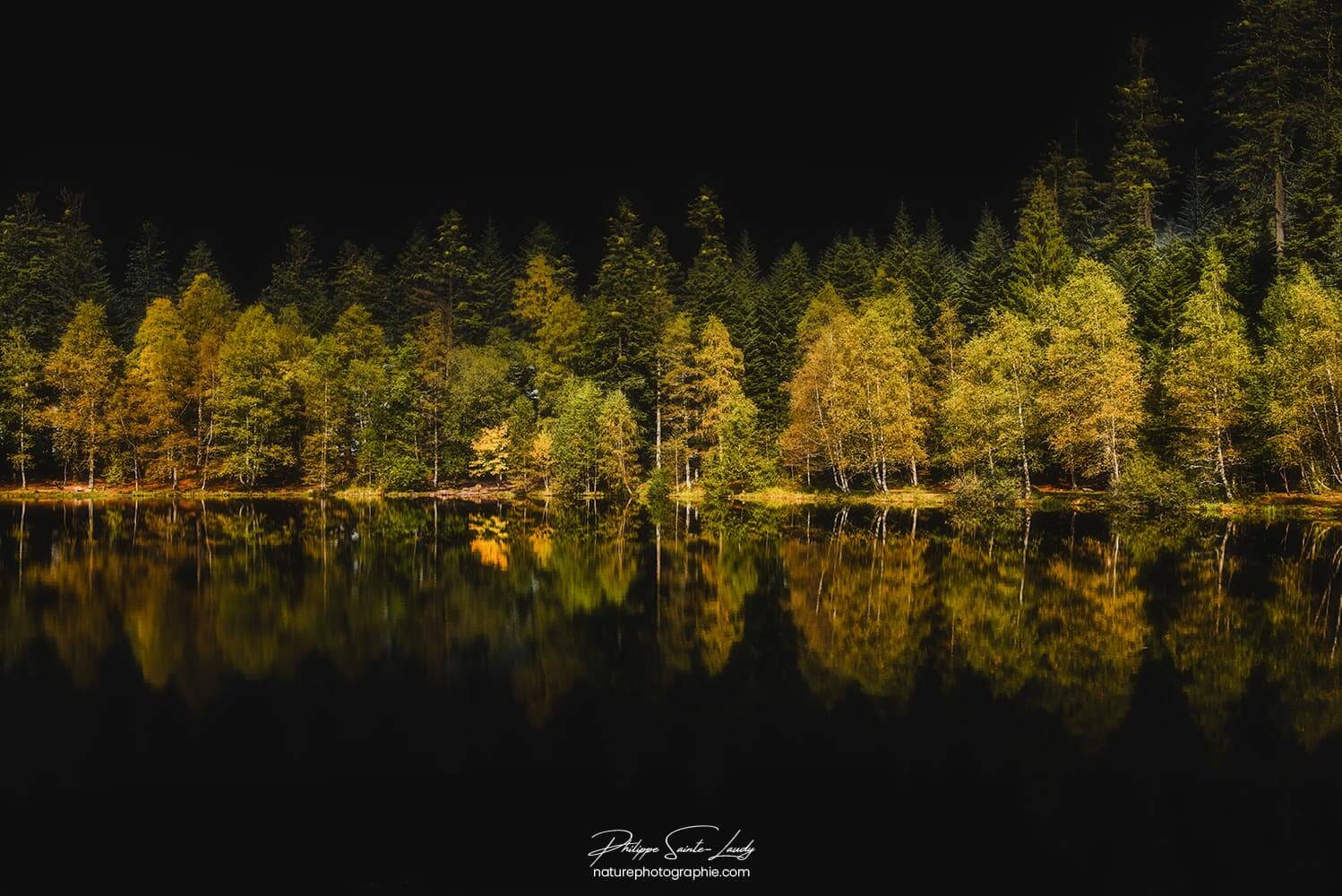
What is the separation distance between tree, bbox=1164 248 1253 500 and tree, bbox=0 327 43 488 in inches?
2908

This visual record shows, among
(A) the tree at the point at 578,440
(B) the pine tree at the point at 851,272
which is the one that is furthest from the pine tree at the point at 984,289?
(A) the tree at the point at 578,440

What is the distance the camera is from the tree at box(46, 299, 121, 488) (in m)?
60.6

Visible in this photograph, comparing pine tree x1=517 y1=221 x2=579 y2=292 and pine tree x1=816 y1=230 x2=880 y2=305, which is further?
pine tree x1=517 y1=221 x2=579 y2=292

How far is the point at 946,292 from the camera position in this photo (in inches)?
2645

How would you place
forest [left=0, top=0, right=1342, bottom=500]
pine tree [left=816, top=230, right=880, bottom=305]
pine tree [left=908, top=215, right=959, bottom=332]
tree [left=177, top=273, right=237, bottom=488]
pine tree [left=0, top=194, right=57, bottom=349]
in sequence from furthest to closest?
1. pine tree [left=816, top=230, right=880, bottom=305]
2. pine tree [left=0, top=194, right=57, bottom=349]
3. pine tree [left=908, top=215, right=959, bottom=332]
4. tree [left=177, top=273, right=237, bottom=488]
5. forest [left=0, top=0, right=1342, bottom=500]

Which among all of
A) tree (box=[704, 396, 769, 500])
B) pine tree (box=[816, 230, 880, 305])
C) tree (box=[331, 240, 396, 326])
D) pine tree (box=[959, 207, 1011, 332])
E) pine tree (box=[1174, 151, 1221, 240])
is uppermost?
pine tree (box=[1174, 151, 1221, 240])

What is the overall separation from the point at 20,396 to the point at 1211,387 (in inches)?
3016

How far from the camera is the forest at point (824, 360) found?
46000 mm

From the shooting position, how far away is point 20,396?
198 ft

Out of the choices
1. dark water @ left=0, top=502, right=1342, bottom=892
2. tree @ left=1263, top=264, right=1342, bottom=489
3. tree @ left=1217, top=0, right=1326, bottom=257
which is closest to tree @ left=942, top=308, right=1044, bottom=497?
tree @ left=1263, top=264, right=1342, bottom=489

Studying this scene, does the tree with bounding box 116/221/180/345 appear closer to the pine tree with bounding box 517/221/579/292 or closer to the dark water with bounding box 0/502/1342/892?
the pine tree with bounding box 517/221/579/292

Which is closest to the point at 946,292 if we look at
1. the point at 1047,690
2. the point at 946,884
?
the point at 1047,690

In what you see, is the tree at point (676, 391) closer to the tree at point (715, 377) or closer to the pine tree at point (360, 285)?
the tree at point (715, 377)

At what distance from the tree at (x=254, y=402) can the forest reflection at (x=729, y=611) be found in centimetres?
2582
